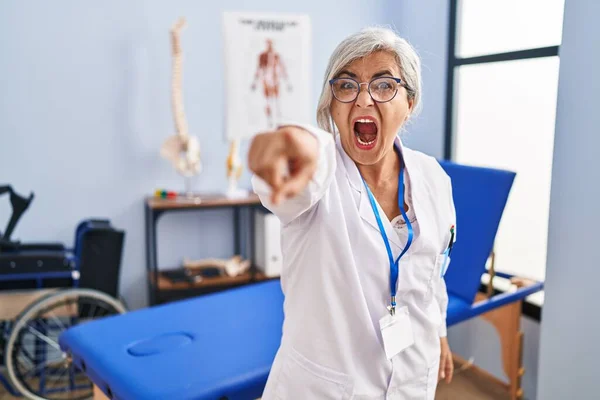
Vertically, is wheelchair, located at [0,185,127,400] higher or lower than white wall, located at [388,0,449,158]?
lower

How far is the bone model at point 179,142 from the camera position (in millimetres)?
2986

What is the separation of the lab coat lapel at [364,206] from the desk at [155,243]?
2.01 meters

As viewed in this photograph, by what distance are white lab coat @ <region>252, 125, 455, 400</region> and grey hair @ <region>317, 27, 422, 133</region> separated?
9 cm

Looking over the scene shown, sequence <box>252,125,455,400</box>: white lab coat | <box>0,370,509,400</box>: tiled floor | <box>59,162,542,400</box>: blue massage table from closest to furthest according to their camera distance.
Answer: <box>252,125,455,400</box>: white lab coat < <box>59,162,542,400</box>: blue massage table < <box>0,370,509,400</box>: tiled floor

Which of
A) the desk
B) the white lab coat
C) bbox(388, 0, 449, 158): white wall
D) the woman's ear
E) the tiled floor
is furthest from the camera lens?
bbox(388, 0, 449, 158): white wall

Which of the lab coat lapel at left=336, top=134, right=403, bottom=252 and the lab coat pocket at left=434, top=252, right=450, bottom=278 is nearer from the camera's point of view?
the lab coat lapel at left=336, top=134, right=403, bottom=252

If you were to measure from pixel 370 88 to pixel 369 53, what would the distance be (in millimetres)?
65

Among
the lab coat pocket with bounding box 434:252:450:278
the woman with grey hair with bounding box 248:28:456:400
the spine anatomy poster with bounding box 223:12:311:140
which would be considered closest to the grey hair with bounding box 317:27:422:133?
the woman with grey hair with bounding box 248:28:456:400

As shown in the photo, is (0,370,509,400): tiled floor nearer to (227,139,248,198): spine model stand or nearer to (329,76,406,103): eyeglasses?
(227,139,248,198): spine model stand

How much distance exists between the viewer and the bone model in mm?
2986

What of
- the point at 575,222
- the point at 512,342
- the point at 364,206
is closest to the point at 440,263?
the point at 364,206

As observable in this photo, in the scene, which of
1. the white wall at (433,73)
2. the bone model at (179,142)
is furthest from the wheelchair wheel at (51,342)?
the white wall at (433,73)

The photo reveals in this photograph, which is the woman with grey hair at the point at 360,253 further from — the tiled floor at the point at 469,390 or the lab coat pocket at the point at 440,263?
the tiled floor at the point at 469,390

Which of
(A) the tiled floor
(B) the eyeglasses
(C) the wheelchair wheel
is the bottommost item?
(A) the tiled floor
